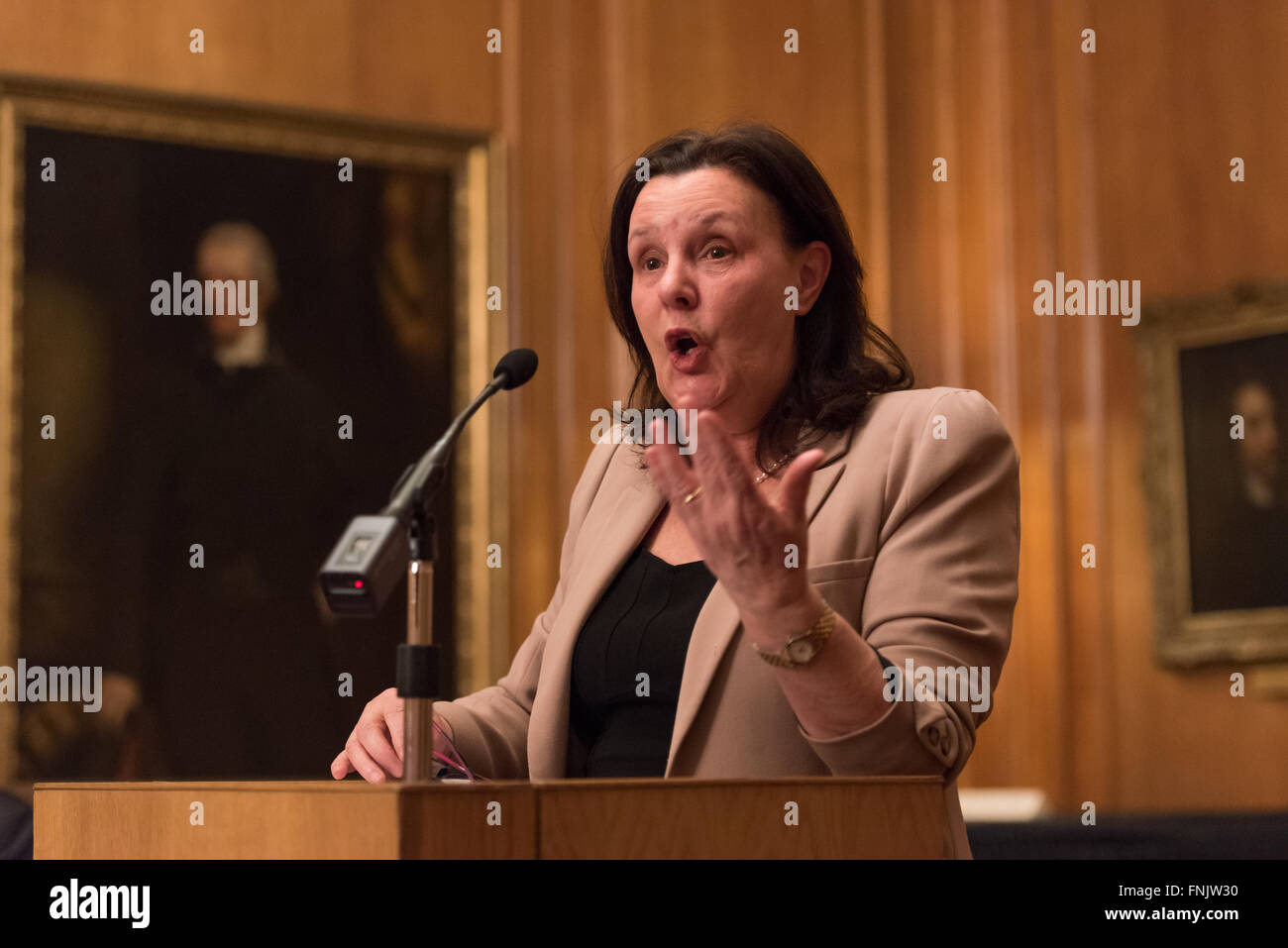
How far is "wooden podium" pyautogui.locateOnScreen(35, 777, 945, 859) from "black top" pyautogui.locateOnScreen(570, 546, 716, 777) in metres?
0.74

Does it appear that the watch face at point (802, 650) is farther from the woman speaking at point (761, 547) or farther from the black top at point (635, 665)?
the black top at point (635, 665)

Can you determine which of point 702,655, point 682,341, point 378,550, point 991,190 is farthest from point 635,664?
point 991,190

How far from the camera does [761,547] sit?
6.64 ft

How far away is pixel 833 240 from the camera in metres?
3.02

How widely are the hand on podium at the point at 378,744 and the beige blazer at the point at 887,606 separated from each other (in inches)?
11.7

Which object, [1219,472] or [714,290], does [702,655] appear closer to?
[714,290]

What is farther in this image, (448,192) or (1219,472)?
(448,192)

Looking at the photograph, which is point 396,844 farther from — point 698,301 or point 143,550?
point 143,550

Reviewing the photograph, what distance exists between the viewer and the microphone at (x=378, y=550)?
1.75 m

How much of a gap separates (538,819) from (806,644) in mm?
487

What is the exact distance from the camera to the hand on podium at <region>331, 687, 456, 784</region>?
2422 mm

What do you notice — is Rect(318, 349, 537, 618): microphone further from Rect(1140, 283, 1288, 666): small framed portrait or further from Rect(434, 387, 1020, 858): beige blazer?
Rect(1140, 283, 1288, 666): small framed portrait

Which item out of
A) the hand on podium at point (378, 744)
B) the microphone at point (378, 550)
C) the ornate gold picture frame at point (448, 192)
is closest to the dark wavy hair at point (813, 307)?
the hand on podium at point (378, 744)
